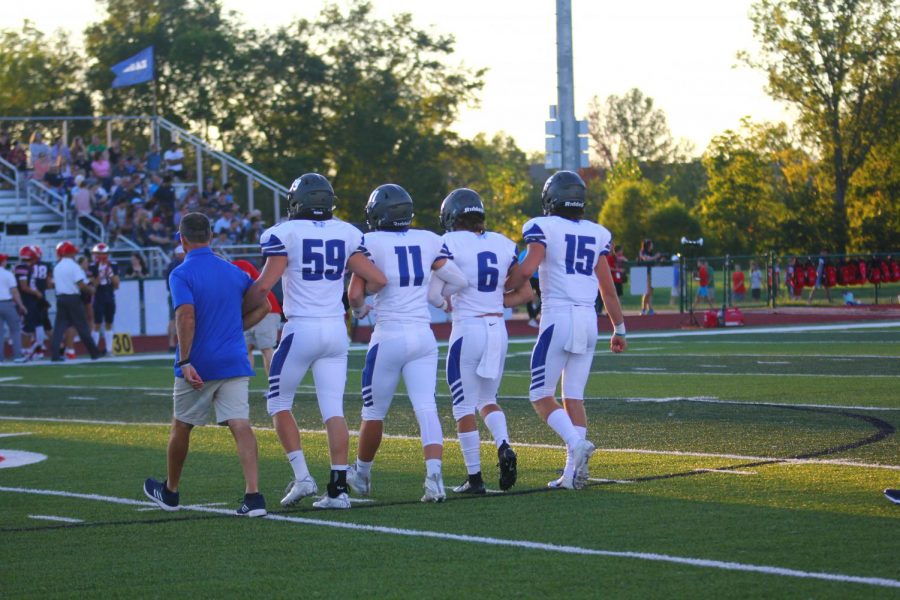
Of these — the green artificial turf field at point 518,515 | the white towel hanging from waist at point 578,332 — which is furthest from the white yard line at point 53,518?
the white towel hanging from waist at point 578,332

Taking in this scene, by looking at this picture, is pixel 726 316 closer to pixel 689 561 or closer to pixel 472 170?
pixel 689 561

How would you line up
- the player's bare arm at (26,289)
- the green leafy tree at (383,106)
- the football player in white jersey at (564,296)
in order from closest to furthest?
1. the football player in white jersey at (564,296)
2. the player's bare arm at (26,289)
3. the green leafy tree at (383,106)

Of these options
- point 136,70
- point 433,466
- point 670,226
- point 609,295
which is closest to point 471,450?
point 433,466

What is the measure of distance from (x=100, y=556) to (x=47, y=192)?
24.9m

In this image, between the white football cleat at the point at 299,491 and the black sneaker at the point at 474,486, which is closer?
the white football cleat at the point at 299,491

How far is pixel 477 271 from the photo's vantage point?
874cm

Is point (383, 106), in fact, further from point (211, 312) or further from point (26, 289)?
point (211, 312)

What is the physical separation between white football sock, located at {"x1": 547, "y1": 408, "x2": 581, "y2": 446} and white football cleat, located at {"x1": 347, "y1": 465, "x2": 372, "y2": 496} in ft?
3.90

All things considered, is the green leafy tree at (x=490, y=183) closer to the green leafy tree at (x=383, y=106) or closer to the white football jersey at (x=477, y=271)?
the green leafy tree at (x=383, y=106)

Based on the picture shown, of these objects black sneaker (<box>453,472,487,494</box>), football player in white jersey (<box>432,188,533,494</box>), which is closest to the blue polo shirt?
football player in white jersey (<box>432,188,533,494</box>)

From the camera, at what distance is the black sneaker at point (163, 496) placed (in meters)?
8.26

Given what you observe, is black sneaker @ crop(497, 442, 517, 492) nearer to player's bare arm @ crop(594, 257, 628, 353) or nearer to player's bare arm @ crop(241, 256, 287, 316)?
player's bare arm @ crop(594, 257, 628, 353)

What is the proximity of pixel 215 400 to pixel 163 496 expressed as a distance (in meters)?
0.69

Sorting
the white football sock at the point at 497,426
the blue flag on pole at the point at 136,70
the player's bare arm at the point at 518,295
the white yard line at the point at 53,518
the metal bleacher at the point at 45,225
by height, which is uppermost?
the blue flag on pole at the point at 136,70
